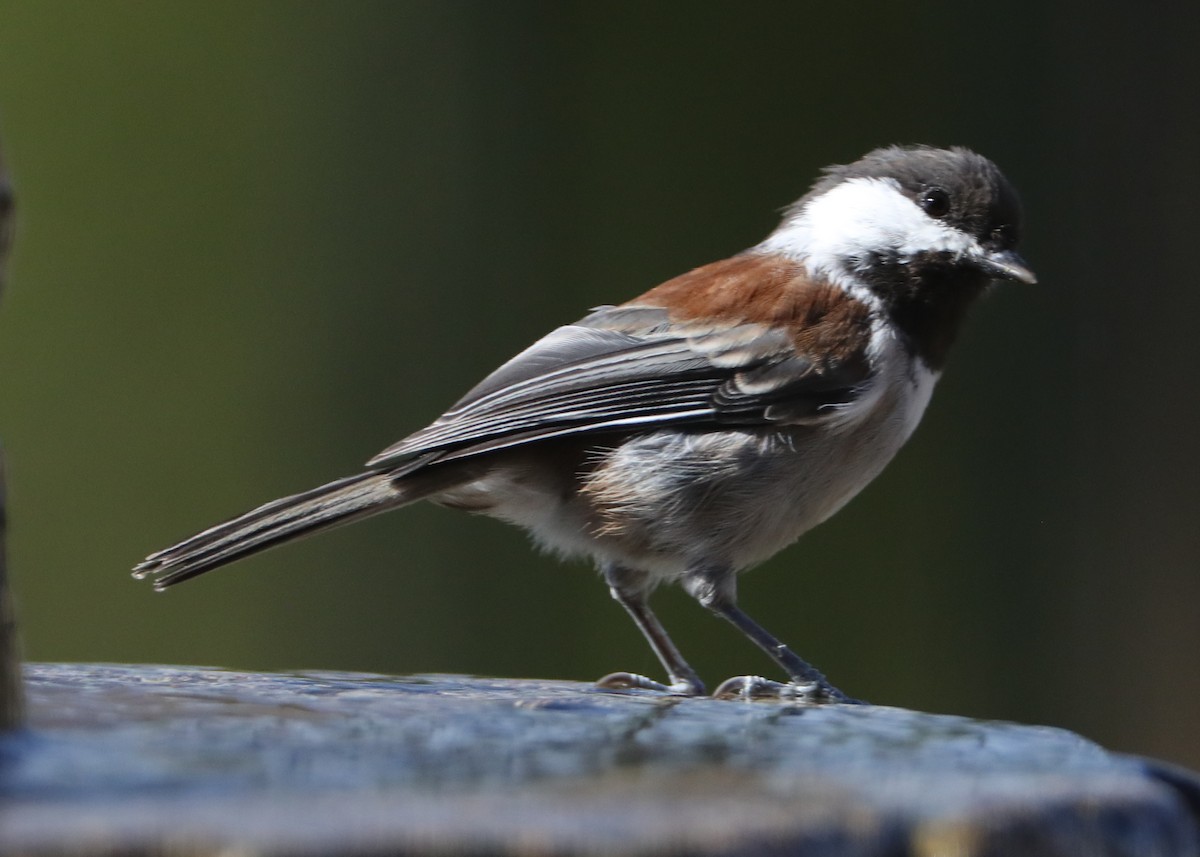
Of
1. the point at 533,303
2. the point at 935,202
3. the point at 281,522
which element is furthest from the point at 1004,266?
the point at 533,303

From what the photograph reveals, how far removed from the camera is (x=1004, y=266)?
2.47 m

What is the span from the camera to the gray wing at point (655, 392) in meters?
2.37

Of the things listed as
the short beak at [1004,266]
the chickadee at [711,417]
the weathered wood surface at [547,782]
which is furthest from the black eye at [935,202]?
the weathered wood surface at [547,782]

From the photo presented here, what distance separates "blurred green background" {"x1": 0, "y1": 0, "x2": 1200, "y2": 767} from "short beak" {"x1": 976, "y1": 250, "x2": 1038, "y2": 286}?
1.56 meters

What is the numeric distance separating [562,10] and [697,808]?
3.90m

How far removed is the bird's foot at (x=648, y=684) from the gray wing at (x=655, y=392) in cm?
43

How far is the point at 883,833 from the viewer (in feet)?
2.87

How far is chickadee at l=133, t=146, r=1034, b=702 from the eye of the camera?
7.78ft

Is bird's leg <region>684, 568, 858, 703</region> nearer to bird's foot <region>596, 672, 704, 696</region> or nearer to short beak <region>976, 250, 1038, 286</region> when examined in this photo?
bird's foot <region>596, 672, 704, 696</region>

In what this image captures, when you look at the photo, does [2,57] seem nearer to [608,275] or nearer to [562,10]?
[562,10]

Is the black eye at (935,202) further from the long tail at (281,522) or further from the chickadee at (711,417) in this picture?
the long tail at (281,522)

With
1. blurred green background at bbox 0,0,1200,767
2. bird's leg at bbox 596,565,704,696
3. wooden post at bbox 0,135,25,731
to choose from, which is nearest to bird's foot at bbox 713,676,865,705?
bird's leg at bbox 596,565,704,696

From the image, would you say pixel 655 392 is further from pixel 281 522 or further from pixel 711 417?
pixel 281 522

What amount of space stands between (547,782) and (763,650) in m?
1.46
